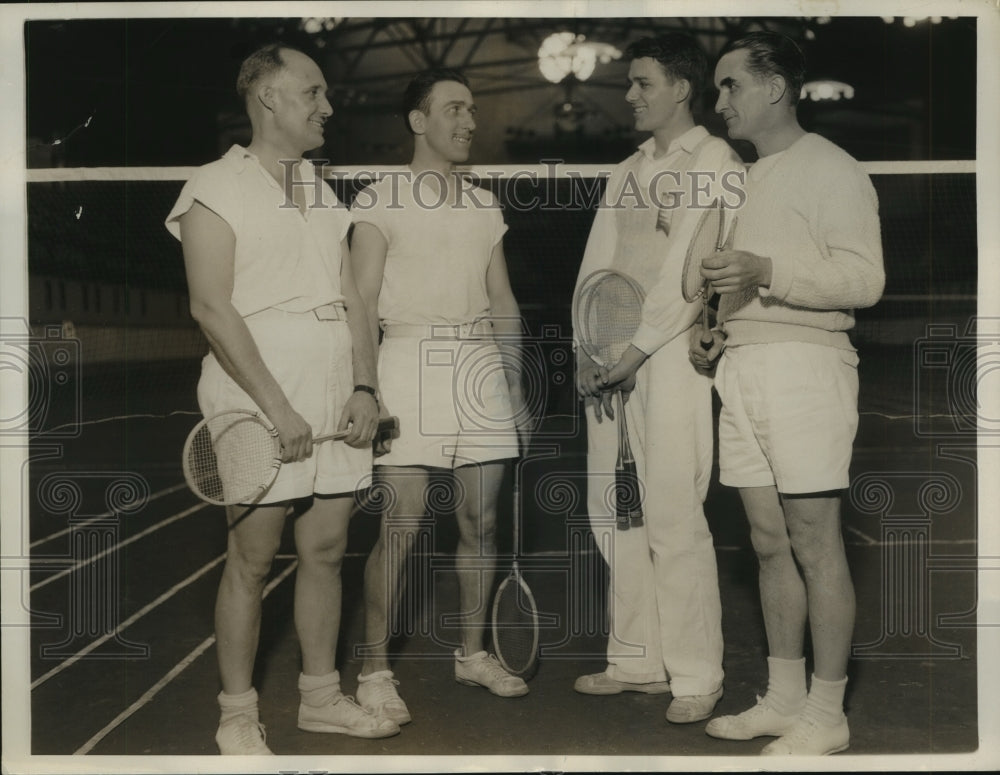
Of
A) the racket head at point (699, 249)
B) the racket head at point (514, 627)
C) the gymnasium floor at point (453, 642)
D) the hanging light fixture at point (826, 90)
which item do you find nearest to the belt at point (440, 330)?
the gymnasium floor at point (453, 642)

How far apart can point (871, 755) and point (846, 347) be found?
4.73ft

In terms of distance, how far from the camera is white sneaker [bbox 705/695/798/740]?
A: 4688 millimetres

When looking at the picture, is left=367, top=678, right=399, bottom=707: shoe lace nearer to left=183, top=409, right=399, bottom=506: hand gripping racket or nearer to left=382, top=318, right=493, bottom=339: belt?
left=183, top=409, right=399, bottom=506: hand gripping racket

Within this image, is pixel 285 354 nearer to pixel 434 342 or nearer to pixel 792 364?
pixel 434 342

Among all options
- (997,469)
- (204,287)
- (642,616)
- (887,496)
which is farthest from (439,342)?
(997,469)

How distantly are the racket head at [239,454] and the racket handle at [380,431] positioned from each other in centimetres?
18

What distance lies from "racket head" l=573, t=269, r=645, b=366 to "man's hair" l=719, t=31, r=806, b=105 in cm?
86

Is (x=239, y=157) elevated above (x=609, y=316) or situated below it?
above

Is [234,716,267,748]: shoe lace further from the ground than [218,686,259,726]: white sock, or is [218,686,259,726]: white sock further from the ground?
[218,686,259,726]: white sock

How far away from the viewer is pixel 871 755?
470 centimetres

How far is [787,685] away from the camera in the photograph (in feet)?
15.3

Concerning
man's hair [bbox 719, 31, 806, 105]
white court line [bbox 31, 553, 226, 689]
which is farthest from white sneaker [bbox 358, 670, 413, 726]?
man's hair [bbox 719, 31, 806, 105]

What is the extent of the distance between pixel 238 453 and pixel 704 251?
1749 mm

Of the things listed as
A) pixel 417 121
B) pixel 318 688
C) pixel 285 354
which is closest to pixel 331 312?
pixel 285 354
